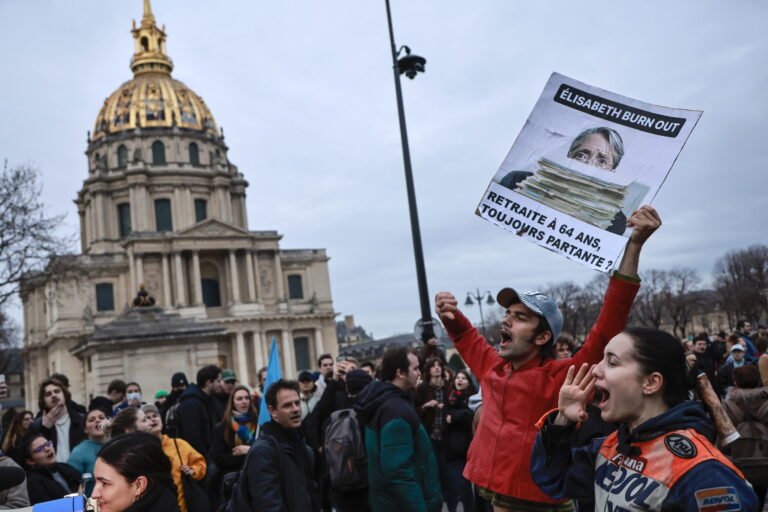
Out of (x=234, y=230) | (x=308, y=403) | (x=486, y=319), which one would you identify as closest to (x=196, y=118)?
(x=234, y=230)

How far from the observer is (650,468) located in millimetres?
2297

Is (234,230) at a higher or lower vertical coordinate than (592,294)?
higher

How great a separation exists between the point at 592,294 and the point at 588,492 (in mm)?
81143

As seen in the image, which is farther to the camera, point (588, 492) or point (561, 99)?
point (561, 99)

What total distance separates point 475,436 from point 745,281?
236 feet

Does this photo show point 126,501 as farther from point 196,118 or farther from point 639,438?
point 196,118

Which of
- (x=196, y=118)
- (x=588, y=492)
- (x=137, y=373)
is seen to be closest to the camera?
(x=588, y=492)

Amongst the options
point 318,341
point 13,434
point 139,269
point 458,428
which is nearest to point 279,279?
point 318,341

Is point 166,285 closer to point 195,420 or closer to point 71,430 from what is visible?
point 71,430

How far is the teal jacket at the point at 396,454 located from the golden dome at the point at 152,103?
7196cm

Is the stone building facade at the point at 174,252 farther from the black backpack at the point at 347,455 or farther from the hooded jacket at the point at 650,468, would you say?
the hooded jacket at the point at 650,468

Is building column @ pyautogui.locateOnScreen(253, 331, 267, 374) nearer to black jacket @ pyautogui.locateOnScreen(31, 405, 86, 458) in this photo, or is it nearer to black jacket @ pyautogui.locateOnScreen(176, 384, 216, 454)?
black jacket @ pyautogui.locateOnScreen(31, 405, 86, 458)

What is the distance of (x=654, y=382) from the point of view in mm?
2438

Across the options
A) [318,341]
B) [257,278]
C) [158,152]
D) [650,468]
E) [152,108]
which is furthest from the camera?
[152,108]
